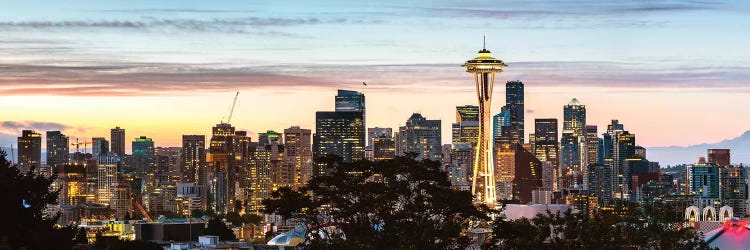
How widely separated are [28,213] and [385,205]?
A: 985cm

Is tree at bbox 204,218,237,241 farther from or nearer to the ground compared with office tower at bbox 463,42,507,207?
nearer to the ground

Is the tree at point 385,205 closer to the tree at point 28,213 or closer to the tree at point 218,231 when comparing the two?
the tree at point 28,213

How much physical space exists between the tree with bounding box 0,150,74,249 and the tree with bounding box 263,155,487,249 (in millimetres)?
6641

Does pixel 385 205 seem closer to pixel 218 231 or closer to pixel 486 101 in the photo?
pixel 218 231

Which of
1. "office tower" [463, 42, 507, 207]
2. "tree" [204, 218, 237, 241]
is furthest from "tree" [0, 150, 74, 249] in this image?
"office tower" [463, 42, 507, 207]

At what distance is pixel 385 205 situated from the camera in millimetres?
40062

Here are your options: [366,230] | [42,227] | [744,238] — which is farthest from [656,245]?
[744,238]

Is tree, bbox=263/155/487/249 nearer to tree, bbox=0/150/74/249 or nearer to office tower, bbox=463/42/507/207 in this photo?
tree, bbox=0/150/74/249

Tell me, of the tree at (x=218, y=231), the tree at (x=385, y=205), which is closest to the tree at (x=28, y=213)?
the tree at (x=385, y=205)

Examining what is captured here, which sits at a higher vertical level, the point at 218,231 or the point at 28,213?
the point at 28,213

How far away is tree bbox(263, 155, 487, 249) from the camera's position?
126ft

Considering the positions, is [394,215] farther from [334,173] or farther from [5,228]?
[5,228]

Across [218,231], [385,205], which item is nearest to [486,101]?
[218,231]

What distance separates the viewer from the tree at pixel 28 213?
36.3m
